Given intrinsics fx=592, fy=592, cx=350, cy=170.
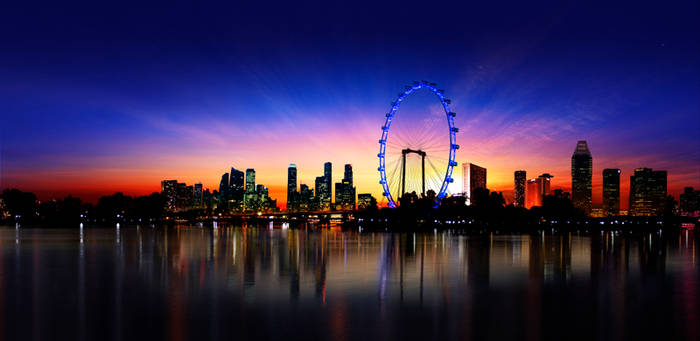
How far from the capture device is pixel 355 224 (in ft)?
647

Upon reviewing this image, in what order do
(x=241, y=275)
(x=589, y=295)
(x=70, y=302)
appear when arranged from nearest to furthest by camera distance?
(x=70, y=302) < (x=589, y=295) < (x=241, y=275)

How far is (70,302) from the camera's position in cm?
2303

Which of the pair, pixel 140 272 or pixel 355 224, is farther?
pixel 355 224

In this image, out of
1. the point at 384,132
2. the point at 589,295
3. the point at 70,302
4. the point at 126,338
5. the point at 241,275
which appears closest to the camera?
the point at 126,338

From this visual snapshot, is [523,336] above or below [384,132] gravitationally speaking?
below

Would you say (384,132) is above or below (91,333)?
above

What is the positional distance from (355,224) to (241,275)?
541ft

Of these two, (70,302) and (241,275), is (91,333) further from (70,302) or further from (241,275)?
(241,275)

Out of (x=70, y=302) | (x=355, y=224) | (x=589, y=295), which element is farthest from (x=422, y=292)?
(x=355, y=224)

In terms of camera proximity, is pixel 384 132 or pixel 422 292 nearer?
pixel 422 292

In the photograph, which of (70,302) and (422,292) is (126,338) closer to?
(70,302)

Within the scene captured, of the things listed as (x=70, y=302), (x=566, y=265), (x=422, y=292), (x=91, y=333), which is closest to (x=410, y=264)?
(x=566, y=265)

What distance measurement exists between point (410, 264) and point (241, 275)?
A: 13555mm

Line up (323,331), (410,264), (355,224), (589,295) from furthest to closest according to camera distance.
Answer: (355,224), (410,264), (589,295), (323,331)
